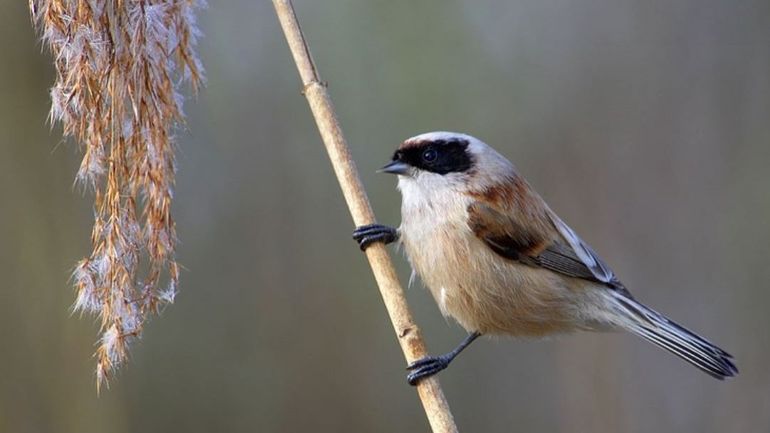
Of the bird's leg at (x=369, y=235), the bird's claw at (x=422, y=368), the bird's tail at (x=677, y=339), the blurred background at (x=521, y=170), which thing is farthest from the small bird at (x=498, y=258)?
the blurred background at (x=521, y=170)

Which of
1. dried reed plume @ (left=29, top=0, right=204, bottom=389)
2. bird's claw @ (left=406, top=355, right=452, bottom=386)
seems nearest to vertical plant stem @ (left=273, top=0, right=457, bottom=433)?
bird's claw @ (left=406, top=355, right=452, bottom=386)

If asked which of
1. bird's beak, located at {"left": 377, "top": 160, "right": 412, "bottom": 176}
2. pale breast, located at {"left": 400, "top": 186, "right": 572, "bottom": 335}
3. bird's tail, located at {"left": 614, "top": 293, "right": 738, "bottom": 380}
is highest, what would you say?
bird's beak, located at {"left": 377, "top": 160, "right": 412, "bottom": 176}

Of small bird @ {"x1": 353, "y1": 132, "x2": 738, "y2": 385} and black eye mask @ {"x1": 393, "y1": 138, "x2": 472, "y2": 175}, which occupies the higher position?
black eye mask @ {"x1": 393, "y1": 138, "x2": 472, "y2": 175}

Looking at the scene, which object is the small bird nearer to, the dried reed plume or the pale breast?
the pale breast

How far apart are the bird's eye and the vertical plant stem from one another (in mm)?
628

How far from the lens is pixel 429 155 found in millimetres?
2590

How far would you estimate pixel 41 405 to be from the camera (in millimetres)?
3264

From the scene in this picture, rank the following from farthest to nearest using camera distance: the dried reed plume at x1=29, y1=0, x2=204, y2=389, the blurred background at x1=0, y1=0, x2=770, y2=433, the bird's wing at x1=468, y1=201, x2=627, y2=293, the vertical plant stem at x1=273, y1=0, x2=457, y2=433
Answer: the blurred background at x1=0, y1=0, x2=770, y2=433 → the bird's wing at x1=468, y1=201, x2=627, y2=293 → the vertical plant stem at x1=273, y1=0, x2=457, y2=433 → the dried reed plume at x1=29, y1=0, x2=204, y2=389

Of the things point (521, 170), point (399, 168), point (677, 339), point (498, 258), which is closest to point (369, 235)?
point (399, 168)

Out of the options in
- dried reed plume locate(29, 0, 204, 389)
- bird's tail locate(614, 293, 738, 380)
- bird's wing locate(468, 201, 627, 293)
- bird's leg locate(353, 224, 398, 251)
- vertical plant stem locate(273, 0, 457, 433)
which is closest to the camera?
dried reed plume locate(29, 0, 204, 389)

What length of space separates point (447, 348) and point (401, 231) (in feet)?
5.33

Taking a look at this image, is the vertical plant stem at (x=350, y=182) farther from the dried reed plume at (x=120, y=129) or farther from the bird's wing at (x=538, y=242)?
the bird's wing at (x=538, y=242)

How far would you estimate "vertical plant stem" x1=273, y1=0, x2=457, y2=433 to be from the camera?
1.87 meters

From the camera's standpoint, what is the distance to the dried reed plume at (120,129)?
1.56m
